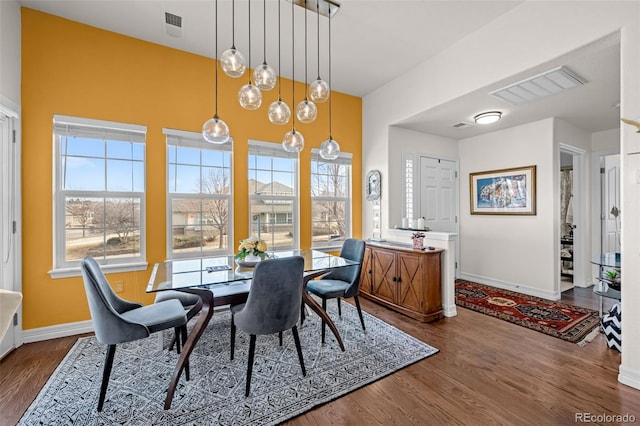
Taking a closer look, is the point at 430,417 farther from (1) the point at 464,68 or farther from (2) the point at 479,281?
(2) the point at 479,281

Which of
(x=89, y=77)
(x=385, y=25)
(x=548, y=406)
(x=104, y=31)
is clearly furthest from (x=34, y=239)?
(x=548, y=406)

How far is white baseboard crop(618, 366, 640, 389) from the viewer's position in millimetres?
2000

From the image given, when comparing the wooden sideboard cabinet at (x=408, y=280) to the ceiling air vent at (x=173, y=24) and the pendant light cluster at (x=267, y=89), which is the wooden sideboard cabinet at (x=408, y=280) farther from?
the ceiling air vent at (x=173, y=24)

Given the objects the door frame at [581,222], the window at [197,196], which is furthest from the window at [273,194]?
the door frame at [581,222]

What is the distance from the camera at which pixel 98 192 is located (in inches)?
118

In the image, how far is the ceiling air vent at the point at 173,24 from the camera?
2.78 metres

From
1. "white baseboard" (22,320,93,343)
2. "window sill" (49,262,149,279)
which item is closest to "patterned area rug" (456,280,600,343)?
"window sill" (49,262,149,279)

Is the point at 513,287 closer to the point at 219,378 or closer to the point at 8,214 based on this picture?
the point at 219,378

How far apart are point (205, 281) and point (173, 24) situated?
263 cm

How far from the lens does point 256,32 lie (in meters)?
3.03

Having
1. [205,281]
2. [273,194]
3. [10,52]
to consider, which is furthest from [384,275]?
[10,52]

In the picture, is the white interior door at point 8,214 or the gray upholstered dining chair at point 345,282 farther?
the gray upholstered dining chair at point 345,282

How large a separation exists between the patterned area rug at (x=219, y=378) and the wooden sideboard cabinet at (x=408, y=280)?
508mm

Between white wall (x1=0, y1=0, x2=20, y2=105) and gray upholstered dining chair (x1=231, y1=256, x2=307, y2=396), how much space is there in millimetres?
2691
